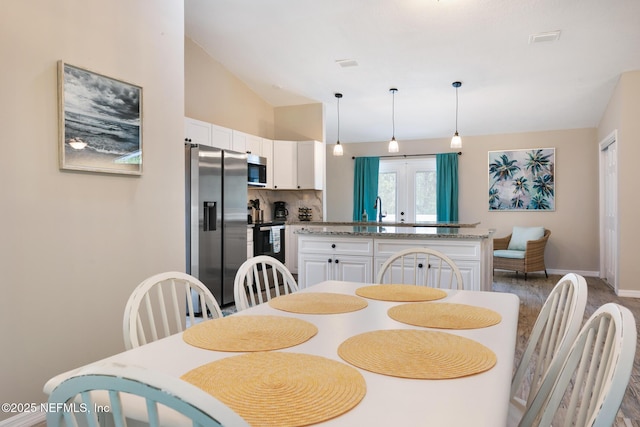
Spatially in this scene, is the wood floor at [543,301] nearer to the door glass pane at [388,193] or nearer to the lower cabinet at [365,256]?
the lower cabinet at [365,256]

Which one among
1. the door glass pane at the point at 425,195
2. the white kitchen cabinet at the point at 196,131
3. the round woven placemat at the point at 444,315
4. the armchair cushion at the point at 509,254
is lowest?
the armchair cushion at the point at 509,254

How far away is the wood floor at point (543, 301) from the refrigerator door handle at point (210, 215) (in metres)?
2.99

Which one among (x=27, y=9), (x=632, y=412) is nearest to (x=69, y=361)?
(x=27, y=9)

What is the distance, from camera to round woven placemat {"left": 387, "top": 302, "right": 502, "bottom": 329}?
4.57 ft

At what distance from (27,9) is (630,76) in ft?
19.6

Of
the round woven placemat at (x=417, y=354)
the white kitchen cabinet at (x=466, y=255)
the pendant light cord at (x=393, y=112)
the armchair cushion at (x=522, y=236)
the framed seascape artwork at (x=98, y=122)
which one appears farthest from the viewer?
the armchair cushion at (x=522, y=236)

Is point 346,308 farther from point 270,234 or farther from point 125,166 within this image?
point 270,234

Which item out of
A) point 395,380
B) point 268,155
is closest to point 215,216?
point 268,155

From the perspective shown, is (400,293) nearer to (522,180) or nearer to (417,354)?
(417,354)

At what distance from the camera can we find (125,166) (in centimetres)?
263

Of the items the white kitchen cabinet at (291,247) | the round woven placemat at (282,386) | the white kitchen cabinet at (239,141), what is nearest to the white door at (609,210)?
the white kitchen cabinet at (291,247)

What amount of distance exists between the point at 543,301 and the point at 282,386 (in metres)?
4.87

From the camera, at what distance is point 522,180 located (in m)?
7.24

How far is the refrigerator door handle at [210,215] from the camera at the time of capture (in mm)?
4328
